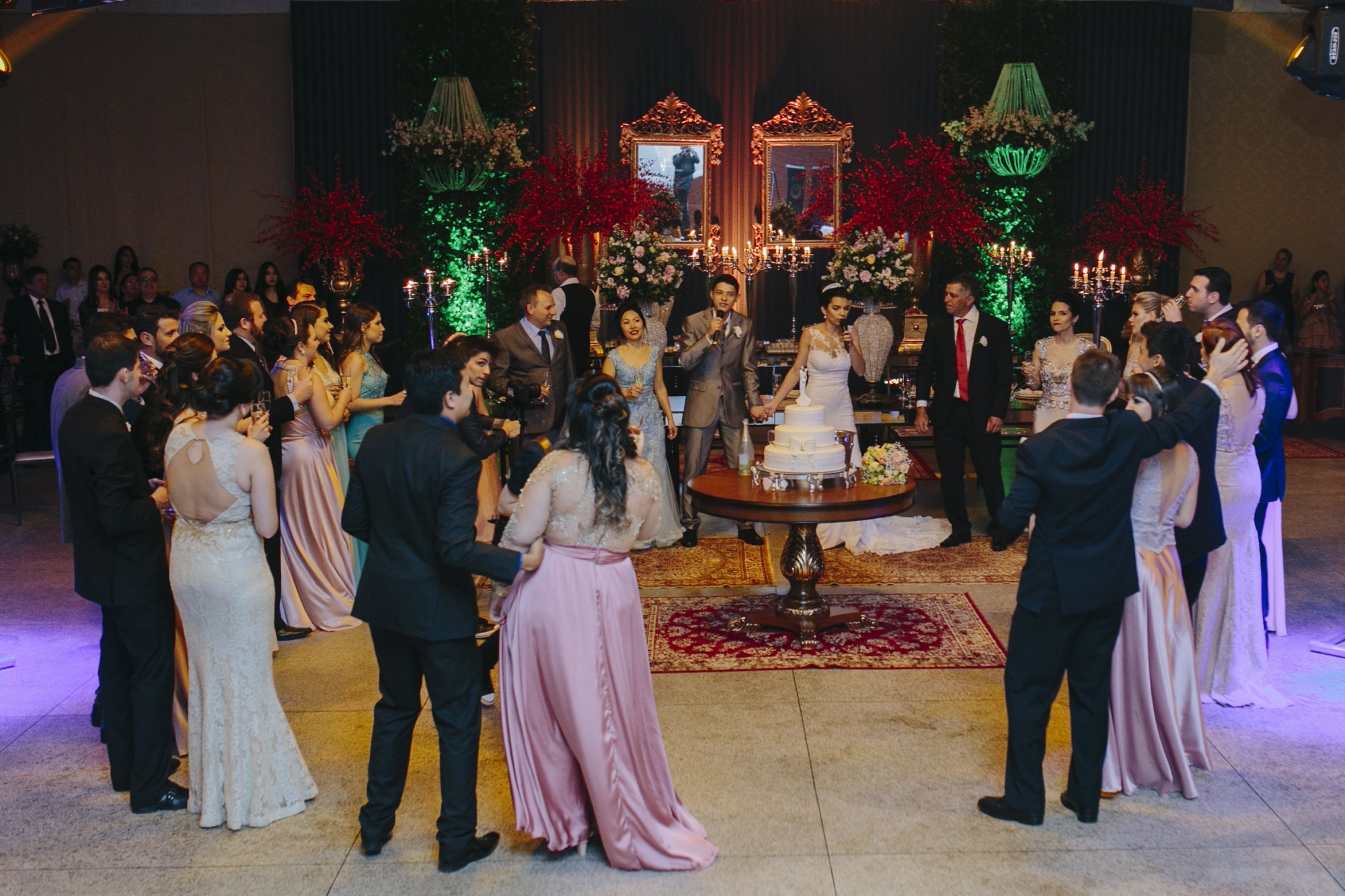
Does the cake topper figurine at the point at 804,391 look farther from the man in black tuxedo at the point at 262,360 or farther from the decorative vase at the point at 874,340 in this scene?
the man in black tuxedo at the point at 262,360

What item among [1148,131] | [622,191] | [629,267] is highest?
[1148,131]

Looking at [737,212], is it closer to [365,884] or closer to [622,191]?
[622,191]

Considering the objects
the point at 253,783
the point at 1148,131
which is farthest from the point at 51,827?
the point at 1148,131

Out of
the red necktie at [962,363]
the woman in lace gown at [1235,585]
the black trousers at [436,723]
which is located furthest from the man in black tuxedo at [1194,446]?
the red necktie at [962,363]

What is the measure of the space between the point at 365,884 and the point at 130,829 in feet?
3.47

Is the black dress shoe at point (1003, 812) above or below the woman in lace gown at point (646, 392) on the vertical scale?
below

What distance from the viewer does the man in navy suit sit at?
5.95 metres

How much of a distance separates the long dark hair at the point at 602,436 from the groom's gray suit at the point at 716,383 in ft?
14.8

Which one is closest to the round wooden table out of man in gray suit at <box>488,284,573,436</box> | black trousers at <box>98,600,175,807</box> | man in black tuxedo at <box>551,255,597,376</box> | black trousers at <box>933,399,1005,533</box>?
man in gray suit at <box>488,284,573,436</box>

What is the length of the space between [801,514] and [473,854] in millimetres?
2555

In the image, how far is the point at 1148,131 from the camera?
45.4 ft

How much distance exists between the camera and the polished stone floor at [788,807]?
408cm

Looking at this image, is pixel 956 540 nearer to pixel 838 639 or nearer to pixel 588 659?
pixel 838 639

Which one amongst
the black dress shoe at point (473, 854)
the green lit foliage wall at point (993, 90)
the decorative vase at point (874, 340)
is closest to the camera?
the black dress shoe at point (473, 854)
